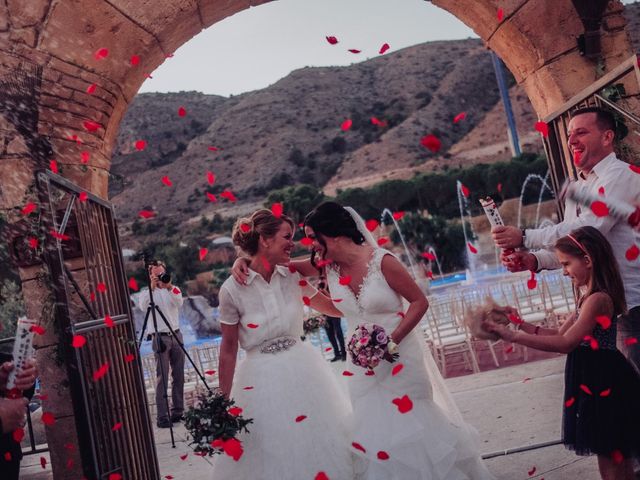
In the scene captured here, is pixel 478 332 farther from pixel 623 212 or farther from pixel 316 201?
pixel 316 201

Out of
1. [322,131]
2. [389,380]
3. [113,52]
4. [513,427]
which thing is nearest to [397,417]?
[389,380]

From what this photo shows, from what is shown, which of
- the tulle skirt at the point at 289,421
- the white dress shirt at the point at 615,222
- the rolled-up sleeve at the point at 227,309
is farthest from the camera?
the rolled-up sleeve at the point at 227,309

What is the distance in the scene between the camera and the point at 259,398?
381 centimetres

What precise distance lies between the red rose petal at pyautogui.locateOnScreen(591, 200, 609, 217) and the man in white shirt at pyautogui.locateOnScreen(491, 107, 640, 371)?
2cm

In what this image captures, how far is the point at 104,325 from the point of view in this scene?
156 inches

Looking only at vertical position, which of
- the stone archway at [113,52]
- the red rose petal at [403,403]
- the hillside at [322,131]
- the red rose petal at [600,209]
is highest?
the hillside at [322,131]

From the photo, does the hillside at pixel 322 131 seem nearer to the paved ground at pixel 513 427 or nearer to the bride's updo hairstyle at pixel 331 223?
the paved ground at pixel 513 427

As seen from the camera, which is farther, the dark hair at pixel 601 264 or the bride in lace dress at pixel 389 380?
the bride in lace dress at pixel 389 380

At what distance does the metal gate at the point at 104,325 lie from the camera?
12.7 feet

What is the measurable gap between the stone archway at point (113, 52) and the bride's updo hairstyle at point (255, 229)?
1158 mm

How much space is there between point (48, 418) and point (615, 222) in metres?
3.36

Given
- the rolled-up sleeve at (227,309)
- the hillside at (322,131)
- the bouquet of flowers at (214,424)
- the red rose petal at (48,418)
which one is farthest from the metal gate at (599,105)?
the hillside at (322,131)

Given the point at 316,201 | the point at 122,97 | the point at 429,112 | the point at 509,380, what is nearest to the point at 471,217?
the point at 316,201

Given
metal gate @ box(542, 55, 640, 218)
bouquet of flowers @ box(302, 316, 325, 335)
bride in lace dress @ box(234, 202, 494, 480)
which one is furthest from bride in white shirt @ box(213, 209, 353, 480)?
metal gate @ box(542, 55, 640, 218)
